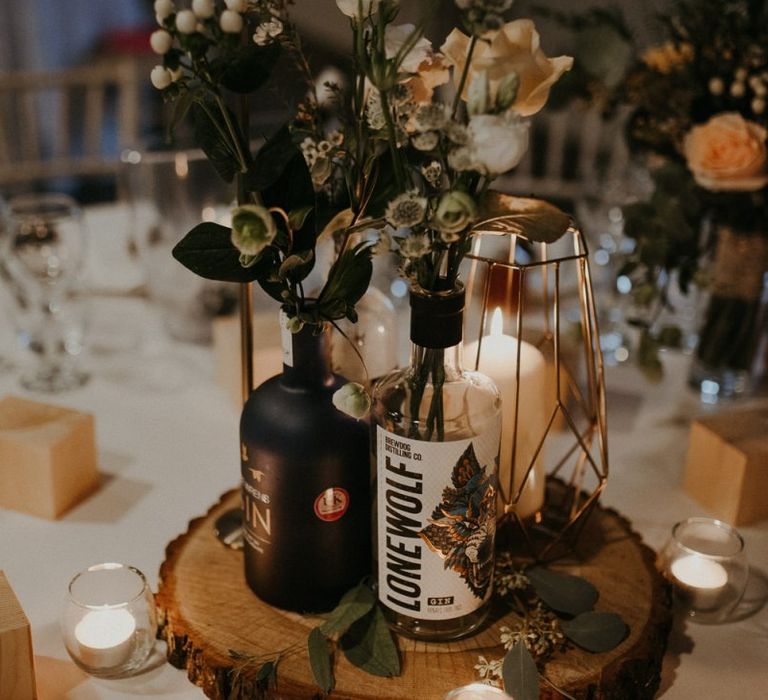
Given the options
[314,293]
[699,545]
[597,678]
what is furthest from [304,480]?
[699,545]

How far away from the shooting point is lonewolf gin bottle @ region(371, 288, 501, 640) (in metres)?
0.69

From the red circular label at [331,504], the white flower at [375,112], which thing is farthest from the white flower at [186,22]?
the red circular label at [331,504]

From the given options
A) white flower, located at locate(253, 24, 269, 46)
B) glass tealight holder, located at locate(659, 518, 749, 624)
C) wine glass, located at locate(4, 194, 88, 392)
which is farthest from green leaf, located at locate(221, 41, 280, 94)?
wine glass, located at locate(4, 194, 88, 392)

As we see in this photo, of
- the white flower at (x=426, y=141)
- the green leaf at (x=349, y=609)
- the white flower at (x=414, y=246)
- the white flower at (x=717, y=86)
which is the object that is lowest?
the green leaf at (x=349, y=609)

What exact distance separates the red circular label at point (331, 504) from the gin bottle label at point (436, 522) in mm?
34

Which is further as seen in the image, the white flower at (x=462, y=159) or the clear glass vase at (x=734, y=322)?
the clear glass vase at (x=734, y=322)

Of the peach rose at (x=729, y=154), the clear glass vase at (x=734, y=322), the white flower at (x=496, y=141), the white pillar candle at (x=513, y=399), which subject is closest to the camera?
the white flower at (x=496, y=141)

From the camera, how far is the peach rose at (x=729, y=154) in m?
1.09

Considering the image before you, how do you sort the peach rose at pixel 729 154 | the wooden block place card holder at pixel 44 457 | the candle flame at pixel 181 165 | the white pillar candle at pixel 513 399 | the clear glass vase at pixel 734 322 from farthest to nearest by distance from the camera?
1. the candle flame at pixel 181 165
2. the clear glass vase at pixel 734 322
3. the peach rose at pixel 729 154
4. the wooden block place card holder at pixel 44 457
5. the white pillar candle at pixel 513 399

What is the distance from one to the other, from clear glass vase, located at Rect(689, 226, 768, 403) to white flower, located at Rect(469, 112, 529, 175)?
0.75 meters

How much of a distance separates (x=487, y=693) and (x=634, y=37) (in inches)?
37.0

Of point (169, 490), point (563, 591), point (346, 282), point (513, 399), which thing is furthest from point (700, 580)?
point (169, 490)

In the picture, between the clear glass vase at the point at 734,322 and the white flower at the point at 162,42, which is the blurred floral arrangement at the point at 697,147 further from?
the white flower at the point at 162,42

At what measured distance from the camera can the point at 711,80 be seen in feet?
3.75
